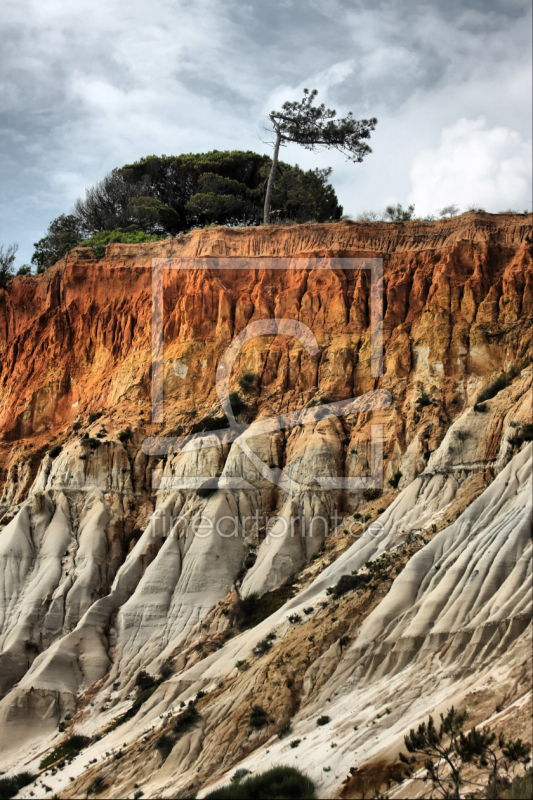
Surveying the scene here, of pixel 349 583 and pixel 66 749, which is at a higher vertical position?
pixel 349 583

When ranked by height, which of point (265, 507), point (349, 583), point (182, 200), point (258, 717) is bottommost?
point (258, 717)

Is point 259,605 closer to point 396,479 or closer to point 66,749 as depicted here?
point 396,479

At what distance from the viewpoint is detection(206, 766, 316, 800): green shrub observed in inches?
873

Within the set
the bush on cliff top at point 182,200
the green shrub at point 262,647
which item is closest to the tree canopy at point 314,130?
the bush on cliff top at point 182,200

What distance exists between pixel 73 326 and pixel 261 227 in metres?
11.3

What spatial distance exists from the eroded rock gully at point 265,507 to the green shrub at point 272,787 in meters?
0.60

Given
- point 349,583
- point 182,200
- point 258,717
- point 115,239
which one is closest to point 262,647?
point 349,583

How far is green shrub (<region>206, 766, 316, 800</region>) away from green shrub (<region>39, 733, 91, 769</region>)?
838 cm

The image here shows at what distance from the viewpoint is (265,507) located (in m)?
37.2

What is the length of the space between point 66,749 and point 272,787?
425 inches

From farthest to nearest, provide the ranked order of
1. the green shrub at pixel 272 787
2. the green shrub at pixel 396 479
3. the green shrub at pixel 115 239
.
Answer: the green shrub at pixel 115 239 → the green shrub at pixel 396 479 → the green shrub at pixel 272 787

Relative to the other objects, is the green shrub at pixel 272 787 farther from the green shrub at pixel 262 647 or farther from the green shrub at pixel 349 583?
the green shrub at pixel 349 583

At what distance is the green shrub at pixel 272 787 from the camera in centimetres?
2217

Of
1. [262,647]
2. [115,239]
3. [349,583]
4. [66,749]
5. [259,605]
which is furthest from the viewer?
[115,239]
